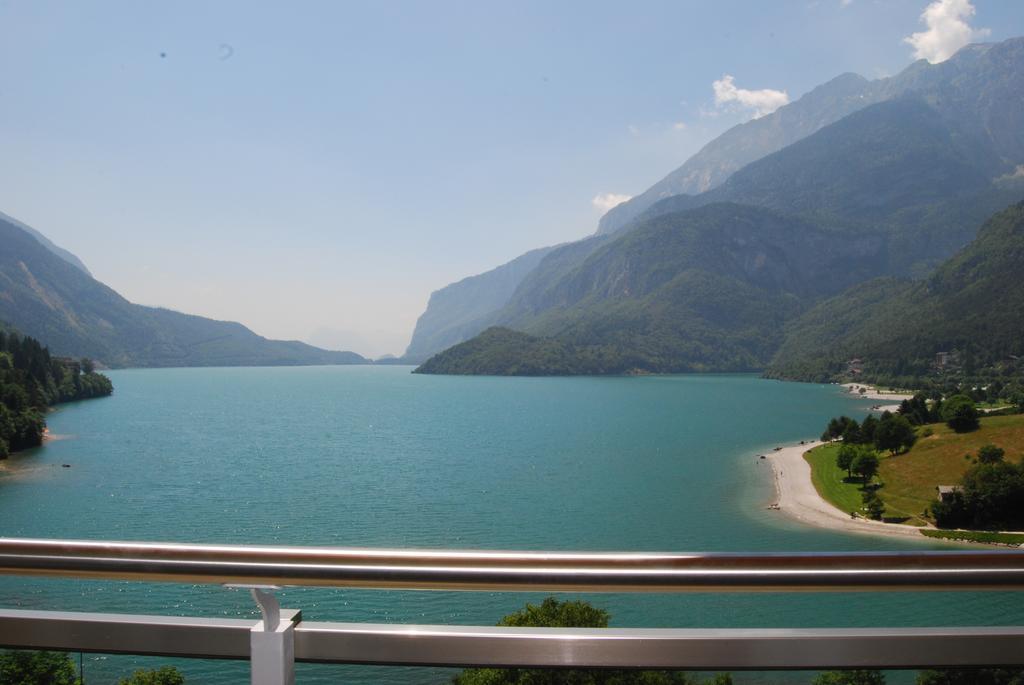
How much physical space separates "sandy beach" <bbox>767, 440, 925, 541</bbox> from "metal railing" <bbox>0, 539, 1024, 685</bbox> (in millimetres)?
32512

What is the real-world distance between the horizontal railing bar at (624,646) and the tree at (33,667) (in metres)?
0.48

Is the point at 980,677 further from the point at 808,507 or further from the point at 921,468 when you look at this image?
the point at 921,468

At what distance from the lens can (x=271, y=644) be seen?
1552 millimetres

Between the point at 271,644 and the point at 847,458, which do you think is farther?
the point at 847,458

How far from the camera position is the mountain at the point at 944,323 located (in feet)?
380

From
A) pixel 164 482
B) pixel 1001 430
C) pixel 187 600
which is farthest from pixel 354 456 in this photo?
pixel 1001 430

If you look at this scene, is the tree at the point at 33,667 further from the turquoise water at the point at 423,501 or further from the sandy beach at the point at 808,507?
the sandy beach at the point at 808,507

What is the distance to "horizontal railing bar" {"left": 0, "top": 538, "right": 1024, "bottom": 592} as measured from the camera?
1450 millimetres

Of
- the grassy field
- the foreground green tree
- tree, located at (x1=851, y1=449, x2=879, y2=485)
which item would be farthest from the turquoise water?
tree, located at (x1=851, y1=449, x2=879, y2=485)

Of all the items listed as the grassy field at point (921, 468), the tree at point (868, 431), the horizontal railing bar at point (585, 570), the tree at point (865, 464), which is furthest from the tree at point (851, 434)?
the horizontal railing bar at point (585, 570)

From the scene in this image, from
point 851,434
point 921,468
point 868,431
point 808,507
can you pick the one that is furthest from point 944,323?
point 808,507

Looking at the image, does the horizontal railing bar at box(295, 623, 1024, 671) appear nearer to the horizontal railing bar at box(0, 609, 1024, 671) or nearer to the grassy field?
the horizontal railing bar at box(0, 609, 1024, 671)

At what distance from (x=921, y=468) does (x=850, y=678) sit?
43714 millimetres

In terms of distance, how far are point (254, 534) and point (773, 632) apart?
29.4 meters
